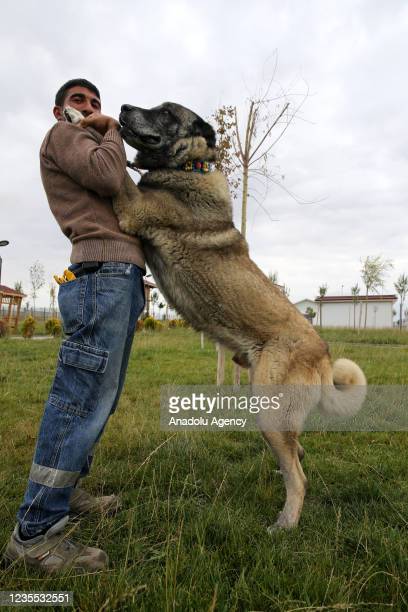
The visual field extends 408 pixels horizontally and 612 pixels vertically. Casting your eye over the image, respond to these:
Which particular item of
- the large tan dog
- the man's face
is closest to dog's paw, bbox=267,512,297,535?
the large tan dog

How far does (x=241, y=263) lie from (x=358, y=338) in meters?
16.5

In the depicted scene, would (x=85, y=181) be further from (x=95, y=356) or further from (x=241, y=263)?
(x=241, y=263)

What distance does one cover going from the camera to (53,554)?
6.04ft

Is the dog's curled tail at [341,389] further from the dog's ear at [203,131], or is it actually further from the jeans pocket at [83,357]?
the dog's ear at [203,131]

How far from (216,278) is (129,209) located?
2.28 feet

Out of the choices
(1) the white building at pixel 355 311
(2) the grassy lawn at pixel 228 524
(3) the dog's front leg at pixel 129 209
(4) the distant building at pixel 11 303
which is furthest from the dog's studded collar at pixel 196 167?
(1) the white building at pixel 355 311

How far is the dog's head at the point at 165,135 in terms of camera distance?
2518mm

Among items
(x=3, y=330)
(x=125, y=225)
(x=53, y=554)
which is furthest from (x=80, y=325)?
(x=3, y=330)

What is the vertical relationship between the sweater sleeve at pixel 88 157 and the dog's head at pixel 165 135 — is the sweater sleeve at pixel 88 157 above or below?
below

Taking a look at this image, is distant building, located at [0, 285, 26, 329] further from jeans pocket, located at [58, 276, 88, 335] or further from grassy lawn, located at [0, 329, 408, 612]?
jeans pocket, located at [58, 276, 88, 335]

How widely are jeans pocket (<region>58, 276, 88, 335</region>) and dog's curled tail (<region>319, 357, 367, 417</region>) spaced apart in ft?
5.74

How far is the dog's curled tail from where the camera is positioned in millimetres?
2840

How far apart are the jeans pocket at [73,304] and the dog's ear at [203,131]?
1.47 metres

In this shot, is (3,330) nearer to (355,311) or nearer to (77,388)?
(77,388)
